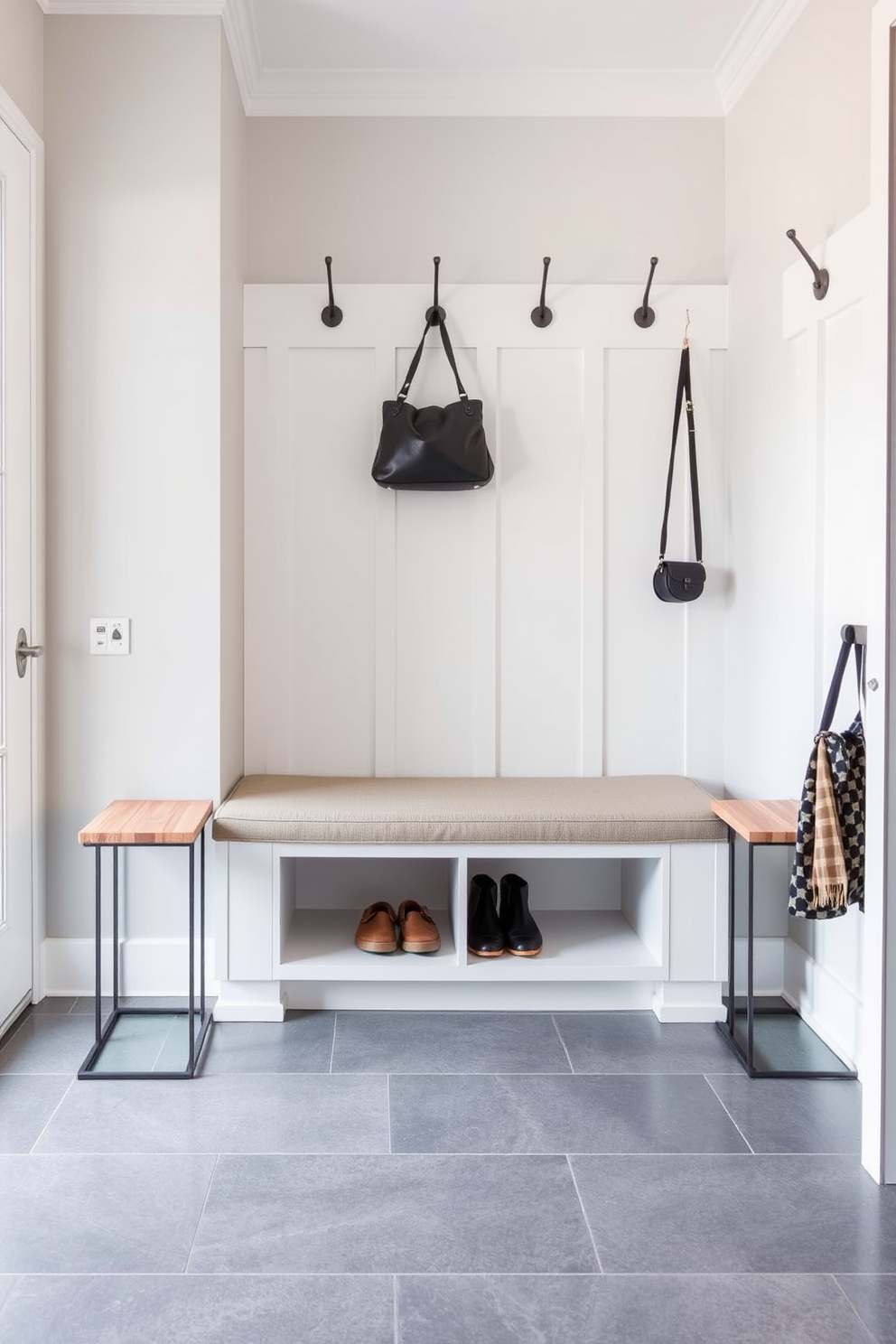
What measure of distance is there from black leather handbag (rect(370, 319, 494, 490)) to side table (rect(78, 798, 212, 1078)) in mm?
1023

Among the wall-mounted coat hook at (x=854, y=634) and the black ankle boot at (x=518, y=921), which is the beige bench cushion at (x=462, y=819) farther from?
the wall-mounted coat hook at (x=854, y=634)

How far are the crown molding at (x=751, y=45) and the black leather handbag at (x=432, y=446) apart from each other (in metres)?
1.13

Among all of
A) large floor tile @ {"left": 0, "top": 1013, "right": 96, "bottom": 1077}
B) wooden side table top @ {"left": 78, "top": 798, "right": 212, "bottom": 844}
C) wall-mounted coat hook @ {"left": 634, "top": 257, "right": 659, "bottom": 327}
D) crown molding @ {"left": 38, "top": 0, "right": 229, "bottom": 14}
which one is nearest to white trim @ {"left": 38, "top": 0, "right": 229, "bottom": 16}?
crown molding @ {"left": 38, "top": 0, "right": 229, "bottom": 14}

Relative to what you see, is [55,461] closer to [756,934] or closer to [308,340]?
[308,340]

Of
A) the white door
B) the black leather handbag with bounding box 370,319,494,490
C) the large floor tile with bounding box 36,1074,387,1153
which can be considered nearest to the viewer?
the large floor tile with bounding box 36,1074,387,1153

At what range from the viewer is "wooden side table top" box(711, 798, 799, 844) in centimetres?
213

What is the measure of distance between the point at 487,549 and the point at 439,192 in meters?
→ 1.05

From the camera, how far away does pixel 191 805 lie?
2373 mm

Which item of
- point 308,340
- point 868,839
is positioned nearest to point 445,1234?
point 868,839

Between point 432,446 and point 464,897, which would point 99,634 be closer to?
point 432,446

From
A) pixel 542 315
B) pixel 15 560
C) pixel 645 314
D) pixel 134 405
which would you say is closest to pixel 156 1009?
pixel 15 560

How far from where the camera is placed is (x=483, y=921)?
2510 mm

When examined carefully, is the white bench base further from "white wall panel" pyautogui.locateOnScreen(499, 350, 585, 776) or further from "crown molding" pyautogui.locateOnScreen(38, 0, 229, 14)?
"crown molding" pyautogui.locateOnScreen(38, 0, 229, 14)

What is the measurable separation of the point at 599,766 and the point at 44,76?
234 cm
